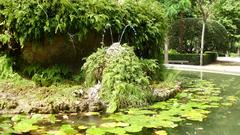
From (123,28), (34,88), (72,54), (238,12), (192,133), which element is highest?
(238,12)

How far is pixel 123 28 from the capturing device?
31.7 feet

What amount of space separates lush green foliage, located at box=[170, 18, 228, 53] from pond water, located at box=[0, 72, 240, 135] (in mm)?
14976

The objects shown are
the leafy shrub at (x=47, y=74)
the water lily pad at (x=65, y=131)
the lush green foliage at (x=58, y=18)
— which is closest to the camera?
the water lily pad at (x=65, y=131)

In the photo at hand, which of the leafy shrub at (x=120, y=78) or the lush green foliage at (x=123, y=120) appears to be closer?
the lush green foliage at (x=123, y=120)

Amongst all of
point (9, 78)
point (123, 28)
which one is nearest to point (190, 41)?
point (123, 28)

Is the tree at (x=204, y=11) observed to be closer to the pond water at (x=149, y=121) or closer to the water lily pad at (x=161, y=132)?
the pond water at (x=149, y=121)

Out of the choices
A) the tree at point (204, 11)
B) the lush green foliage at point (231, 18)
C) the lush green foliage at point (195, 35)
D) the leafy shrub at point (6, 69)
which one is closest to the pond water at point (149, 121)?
the leafy shrub at point (6, 69)

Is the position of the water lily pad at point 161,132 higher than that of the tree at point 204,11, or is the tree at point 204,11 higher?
the tree at point 204,11

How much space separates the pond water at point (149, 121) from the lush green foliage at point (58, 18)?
7.37 feet

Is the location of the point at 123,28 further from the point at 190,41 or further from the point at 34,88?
the point at 190,41

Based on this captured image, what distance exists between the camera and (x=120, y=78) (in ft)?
26.4

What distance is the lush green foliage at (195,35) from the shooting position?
916 inches

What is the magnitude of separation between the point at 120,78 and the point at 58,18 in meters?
1.94

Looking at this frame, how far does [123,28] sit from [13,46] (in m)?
2.71
